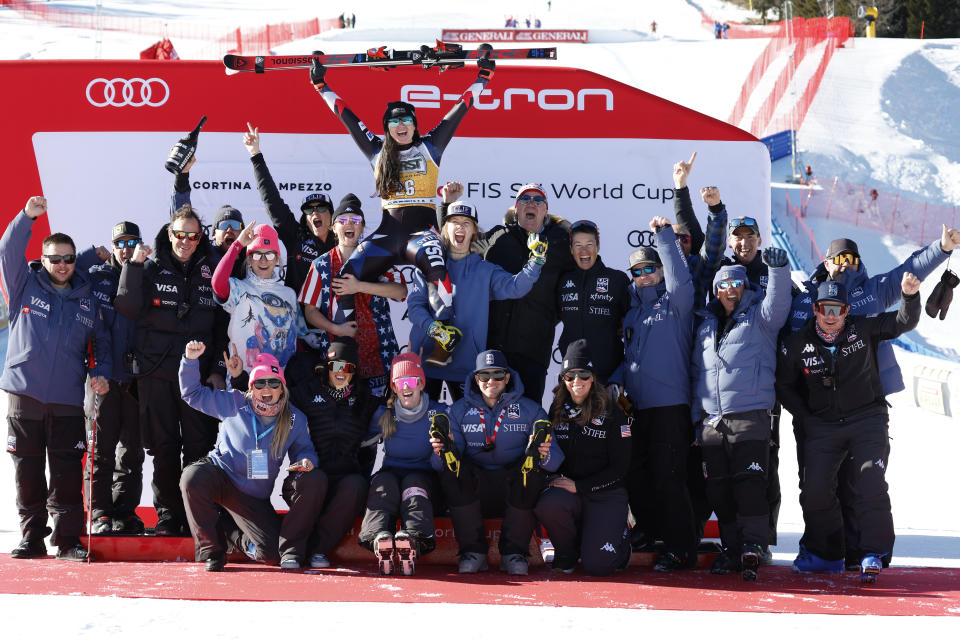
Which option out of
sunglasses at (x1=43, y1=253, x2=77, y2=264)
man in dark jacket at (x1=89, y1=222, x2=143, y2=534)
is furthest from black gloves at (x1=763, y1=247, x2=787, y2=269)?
sunglasses at (x1=43, y1=253, x2=77, y2=264)

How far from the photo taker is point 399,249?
6.72 meters

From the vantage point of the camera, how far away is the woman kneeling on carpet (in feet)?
19.1

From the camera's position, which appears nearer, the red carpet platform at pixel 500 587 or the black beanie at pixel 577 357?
the red carpet platform at pixel 500 587

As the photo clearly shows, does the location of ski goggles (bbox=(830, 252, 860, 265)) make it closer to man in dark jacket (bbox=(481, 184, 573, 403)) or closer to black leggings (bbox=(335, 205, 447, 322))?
man in dark jacket (bbox=(481, 184, 573, 403))

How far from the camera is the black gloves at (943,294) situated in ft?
19.2

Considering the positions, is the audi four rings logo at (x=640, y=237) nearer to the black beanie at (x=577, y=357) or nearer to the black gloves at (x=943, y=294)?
the black beanie at (x=577, y=357)

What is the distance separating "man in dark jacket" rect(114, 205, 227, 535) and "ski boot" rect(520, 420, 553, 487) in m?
1.94

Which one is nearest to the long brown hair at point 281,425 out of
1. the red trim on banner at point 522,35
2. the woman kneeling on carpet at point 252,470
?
the woman kneeling on carpet at point 252,470

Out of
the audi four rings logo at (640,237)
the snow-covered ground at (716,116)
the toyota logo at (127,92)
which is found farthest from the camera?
the toyota logo at (127,92)

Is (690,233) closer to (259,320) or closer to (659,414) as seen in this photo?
(659,414)

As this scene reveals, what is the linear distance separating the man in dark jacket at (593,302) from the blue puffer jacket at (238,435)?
1684mm

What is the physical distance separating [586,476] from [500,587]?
0.89 metres

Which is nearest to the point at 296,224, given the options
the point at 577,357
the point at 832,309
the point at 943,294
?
the point at 577,357

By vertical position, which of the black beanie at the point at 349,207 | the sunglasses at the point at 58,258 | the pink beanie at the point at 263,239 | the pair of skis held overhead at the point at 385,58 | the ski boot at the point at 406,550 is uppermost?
the pair of skis held overhead at the point at 385,58
